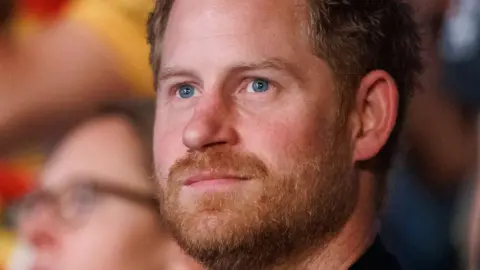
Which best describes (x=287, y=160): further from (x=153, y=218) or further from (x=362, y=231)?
(x=153, y=218)

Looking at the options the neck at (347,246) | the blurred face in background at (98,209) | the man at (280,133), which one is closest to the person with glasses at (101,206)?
the blurred face in background at (98,209)

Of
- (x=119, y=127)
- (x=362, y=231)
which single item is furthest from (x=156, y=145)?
(x=362, y=231)

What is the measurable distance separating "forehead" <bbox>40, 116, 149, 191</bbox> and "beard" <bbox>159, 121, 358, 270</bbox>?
162 millimetres

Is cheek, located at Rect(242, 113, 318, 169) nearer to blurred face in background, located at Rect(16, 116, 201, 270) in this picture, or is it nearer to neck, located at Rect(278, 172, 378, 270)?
neck, located at Rect(278, 172, 378, 270)

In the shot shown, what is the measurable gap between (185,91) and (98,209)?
0.83ft

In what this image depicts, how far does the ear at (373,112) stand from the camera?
3.27 ft

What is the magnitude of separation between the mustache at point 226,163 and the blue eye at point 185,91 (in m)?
0.10

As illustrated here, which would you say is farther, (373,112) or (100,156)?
(100,156)

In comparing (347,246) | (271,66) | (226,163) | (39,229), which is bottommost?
(39,229)

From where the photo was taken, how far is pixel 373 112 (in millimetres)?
1006

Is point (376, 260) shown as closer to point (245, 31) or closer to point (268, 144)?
point (268, 144)

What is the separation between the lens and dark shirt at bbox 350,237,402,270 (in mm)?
971

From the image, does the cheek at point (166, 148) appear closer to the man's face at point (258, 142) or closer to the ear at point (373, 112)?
the man's face at point (258, 142)

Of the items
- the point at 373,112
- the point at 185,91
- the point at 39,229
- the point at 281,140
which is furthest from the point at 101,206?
the point at 373,112
